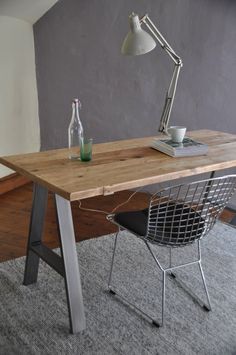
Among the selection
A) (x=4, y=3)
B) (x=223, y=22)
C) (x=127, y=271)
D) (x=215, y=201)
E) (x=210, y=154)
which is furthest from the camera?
(x=4, y=3)

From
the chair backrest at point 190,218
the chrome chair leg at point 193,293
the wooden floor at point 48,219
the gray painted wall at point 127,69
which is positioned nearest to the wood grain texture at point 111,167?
the chair backrest at point 190,218

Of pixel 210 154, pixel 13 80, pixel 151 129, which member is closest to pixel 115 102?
pixel 151 129

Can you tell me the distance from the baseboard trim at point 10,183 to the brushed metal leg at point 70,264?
2008 mm

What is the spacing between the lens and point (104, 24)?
3.50 m

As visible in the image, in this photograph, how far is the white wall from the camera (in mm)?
3566

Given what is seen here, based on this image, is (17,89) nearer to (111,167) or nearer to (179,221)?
(111,167)

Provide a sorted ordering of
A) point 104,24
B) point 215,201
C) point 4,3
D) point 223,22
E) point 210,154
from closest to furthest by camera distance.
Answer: point 215,201 → point 210,154 → point 223,22 → point 4,3 → point 104,24

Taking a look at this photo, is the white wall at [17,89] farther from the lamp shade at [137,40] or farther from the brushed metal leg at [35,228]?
the lamp shade at [137,40]

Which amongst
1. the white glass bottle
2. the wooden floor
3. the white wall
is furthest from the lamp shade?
the white wall

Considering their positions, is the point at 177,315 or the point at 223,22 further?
the point at 223,22

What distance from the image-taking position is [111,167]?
1.84 meters

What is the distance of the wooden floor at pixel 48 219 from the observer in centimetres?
274

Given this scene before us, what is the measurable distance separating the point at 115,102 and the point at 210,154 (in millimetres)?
1721

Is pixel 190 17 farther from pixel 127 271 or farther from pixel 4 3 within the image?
pixel 127 271
